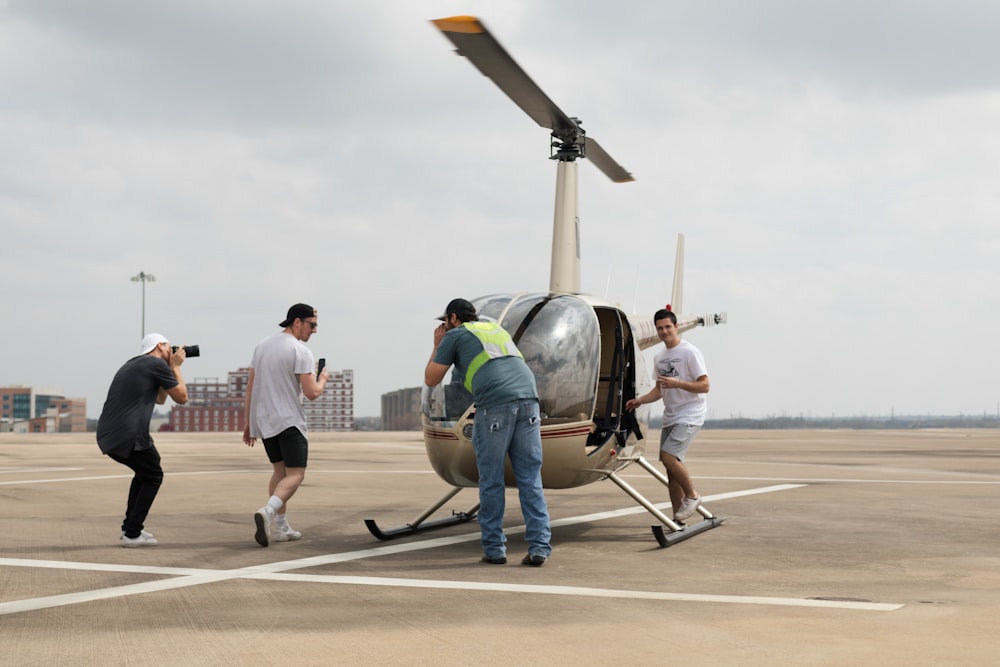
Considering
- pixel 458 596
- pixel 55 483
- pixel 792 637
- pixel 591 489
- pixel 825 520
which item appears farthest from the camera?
pixel 55 483

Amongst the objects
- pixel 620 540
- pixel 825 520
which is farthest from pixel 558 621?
pixel 825 520

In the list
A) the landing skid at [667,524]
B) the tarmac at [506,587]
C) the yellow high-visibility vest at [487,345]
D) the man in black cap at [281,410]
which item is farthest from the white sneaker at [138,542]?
the landing skid at [667,524]

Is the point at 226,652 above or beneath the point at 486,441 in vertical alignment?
beneath

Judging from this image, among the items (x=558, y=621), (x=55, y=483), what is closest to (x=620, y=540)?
(x=558, y=621)

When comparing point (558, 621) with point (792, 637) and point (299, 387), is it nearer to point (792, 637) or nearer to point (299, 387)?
point (792, 637)

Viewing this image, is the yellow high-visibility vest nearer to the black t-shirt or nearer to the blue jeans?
the blue jeans

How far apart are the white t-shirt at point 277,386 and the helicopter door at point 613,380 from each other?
8.42ft

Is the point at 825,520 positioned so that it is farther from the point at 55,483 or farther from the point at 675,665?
the point at 55,483

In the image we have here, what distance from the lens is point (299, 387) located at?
8.45 metres

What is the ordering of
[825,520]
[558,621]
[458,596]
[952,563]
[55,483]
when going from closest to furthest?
[558,621] < [458,596] < [952,563] < [825,520] < [55,483]

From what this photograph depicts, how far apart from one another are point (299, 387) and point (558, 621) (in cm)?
394

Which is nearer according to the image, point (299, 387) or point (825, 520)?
point (299, 387)

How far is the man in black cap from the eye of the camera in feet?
27.0

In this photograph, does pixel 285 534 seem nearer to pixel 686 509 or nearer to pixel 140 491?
pixel 140 491
